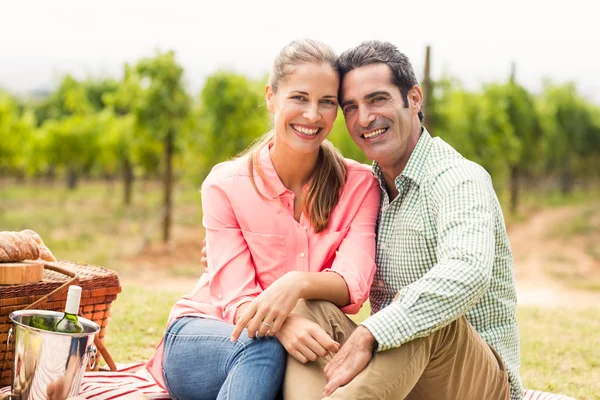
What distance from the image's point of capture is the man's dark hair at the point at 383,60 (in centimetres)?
282

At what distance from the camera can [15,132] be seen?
743 inches

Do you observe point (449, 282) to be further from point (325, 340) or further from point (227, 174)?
point (227, 174)

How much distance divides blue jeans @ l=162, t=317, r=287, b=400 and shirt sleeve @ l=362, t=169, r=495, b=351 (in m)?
0.41

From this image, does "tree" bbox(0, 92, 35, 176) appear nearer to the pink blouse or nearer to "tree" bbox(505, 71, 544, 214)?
"tree" bbox(505, 71, 544, 214)

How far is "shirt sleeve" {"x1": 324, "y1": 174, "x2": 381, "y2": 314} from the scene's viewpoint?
8.75 ft

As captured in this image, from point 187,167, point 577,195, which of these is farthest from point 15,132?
point 577,195

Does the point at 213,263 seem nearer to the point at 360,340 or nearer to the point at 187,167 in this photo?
the point at 360,340

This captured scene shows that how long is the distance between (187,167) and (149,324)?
9210 millimetres

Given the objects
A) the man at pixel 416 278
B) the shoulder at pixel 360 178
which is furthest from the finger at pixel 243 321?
the shoulder at pixel 360 178

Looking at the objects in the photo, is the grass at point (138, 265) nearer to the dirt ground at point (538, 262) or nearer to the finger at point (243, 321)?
the dirt ground at point (538, 262)

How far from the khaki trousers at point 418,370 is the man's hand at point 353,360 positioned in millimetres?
24

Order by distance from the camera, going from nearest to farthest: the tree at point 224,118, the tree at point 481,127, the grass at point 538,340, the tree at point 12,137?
the grass at point 538,340
the tree at point 224,118
the tree at point 481,127
the tree at point 12,137

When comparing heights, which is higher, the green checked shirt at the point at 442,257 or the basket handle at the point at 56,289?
the green checked shirt at the point at 442,257

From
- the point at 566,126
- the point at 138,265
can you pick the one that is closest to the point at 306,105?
the point at 138,265
